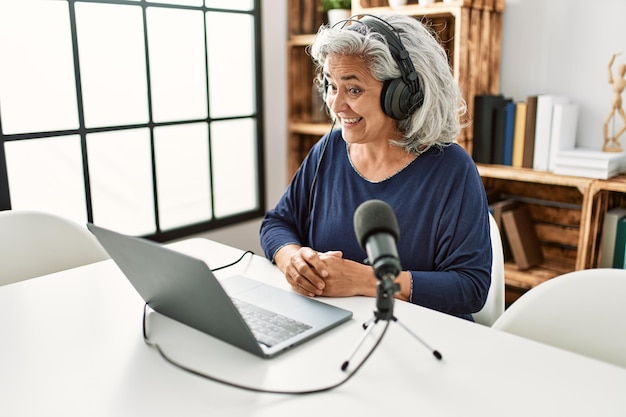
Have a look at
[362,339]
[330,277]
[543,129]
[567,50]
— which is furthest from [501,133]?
[362,339]

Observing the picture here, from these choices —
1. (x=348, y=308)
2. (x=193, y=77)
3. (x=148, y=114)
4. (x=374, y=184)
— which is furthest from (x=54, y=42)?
(x=348, y=308)

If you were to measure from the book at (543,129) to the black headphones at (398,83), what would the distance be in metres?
1.10

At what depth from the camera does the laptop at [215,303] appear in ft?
2.95

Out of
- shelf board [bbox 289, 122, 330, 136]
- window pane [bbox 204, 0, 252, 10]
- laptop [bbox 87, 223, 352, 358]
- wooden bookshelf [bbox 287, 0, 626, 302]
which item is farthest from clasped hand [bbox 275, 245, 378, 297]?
window pane [bbox 204, 0, 252, 10]

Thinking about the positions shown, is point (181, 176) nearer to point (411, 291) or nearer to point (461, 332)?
point (411, 291)

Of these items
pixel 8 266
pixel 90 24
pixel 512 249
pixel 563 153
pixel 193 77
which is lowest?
pixel 512 249

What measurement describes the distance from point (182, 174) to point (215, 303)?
1949 millimetres

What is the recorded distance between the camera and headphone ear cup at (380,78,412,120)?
1.42m

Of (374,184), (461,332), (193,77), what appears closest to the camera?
(461,332)

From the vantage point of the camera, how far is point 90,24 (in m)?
2.31

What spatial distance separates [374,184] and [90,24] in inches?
58.1

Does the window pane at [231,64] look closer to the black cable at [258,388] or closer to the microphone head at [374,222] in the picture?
the black cable at [258,388]

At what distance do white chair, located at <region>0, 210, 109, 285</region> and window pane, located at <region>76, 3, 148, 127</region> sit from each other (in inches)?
33.9

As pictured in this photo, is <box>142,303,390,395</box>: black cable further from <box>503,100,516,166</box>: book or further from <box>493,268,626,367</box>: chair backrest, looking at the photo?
<box>503,100,516,166</box>: book
